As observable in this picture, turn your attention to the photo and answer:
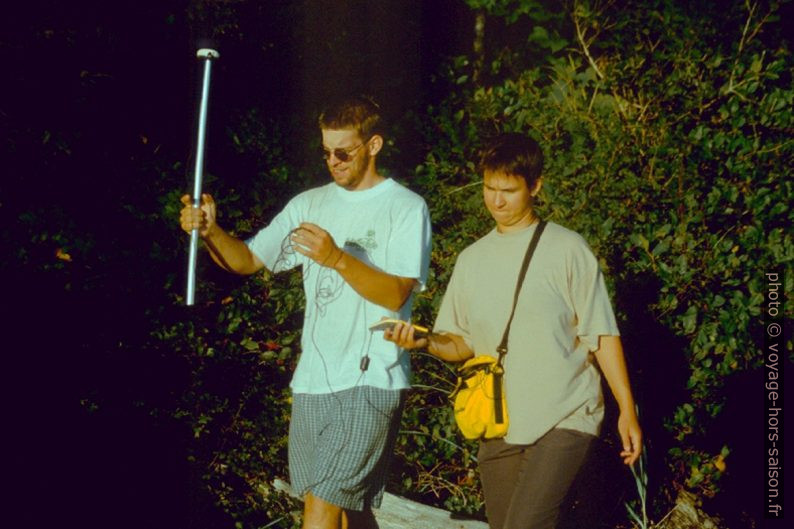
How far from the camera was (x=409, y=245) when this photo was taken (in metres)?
3.55

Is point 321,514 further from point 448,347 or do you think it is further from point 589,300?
point 589,300

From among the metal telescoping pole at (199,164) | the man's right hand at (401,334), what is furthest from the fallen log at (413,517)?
the metal telescoping pole at (199,164)

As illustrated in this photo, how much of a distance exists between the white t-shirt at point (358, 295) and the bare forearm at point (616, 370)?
0.68 m

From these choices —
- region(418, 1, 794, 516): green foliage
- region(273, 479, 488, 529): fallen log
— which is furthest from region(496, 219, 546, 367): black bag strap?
region(273, 479, 488, 529): fallen log

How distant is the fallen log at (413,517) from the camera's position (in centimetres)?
476

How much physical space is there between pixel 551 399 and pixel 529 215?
654 mm

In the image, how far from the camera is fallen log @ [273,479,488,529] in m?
4.76

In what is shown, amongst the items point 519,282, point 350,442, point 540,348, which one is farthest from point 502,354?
point 350,442

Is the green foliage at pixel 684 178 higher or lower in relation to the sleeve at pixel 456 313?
higher

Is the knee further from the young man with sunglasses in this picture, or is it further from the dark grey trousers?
the dark grey trousers

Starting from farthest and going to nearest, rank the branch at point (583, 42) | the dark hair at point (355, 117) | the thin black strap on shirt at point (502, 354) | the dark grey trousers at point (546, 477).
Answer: the branch at point (583, 42), the dark hair at point (355, 117), the thin black strap on shirt at point (502, 354), the dark grey trousers at point (546, 477)

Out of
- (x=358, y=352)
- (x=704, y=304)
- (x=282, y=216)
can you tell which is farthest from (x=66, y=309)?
(x=704, y=304)

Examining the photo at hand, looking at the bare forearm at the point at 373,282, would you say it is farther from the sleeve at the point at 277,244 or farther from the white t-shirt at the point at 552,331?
the sleeve at the point at 277,244

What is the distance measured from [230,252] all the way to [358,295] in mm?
510
